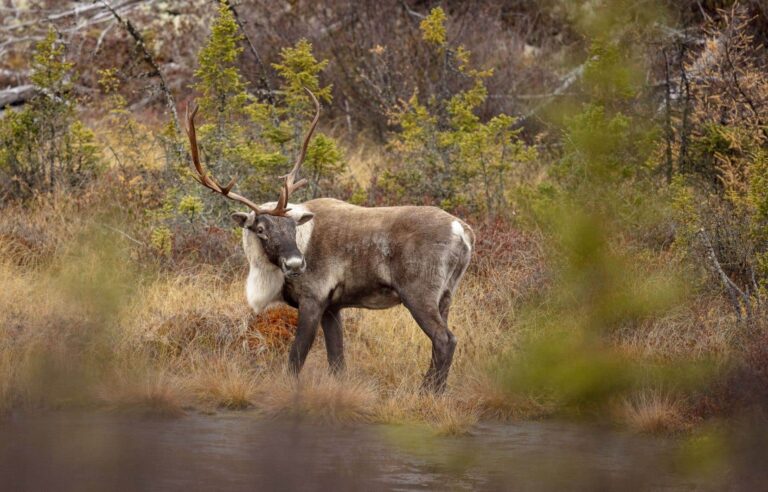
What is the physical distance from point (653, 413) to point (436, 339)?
1.57 m

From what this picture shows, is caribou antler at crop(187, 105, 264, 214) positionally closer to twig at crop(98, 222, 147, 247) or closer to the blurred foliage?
the blurred foliage

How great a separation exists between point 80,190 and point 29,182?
0.63 metres

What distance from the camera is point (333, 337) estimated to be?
9.02 meters

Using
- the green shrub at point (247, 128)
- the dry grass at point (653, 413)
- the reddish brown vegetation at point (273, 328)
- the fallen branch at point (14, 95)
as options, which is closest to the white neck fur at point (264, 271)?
the reddish brown vegetation at point (273, 328)

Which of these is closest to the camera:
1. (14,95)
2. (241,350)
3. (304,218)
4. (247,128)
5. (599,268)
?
(599,268)

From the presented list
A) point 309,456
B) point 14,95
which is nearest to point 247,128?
point 14,95

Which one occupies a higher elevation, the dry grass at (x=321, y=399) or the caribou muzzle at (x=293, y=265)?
the caribou muzzle at (x=293, y=265)

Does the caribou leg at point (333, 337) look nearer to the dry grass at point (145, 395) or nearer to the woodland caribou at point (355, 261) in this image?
the woodland caribou at point (355, 261)

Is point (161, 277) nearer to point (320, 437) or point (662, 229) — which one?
point (320, 437)

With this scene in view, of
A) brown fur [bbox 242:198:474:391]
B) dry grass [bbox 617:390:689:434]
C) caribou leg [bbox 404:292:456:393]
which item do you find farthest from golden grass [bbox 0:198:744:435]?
brown fur [bbox 242:198:474:391]

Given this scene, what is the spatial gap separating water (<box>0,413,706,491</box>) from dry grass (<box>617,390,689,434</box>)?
0.37 feet

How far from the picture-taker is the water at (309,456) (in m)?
6.70

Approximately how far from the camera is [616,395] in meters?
8.36

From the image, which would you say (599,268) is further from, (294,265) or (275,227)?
(275,227)
